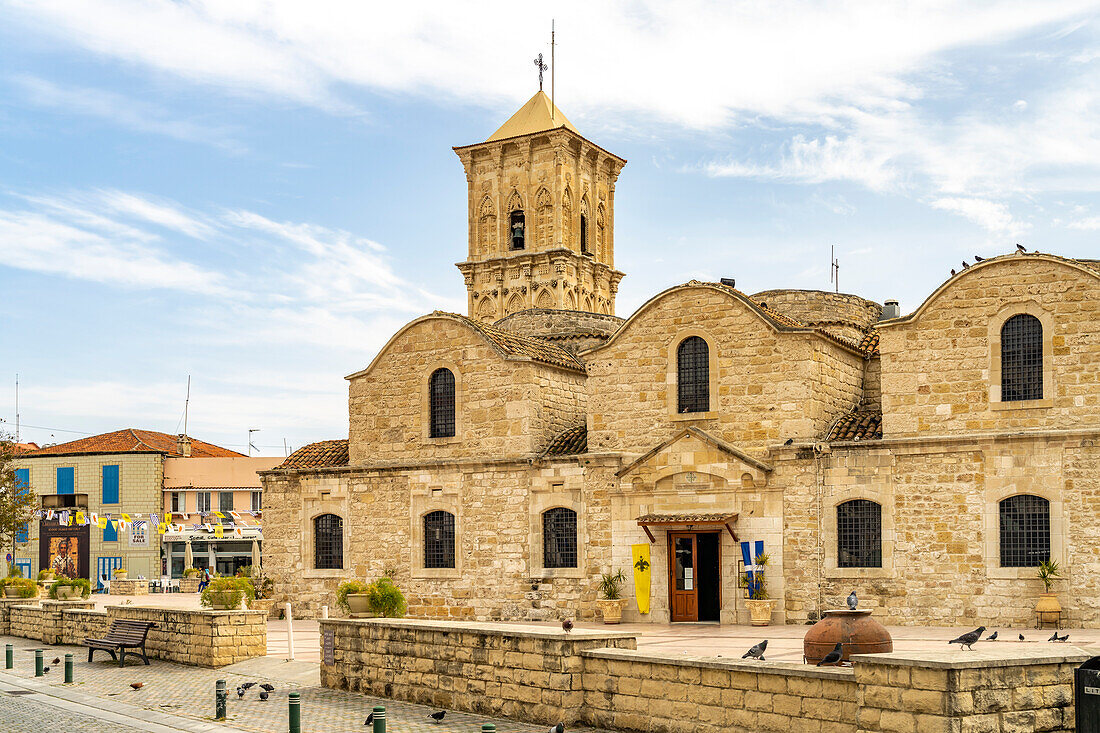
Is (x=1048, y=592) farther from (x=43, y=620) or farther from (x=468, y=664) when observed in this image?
(x=43, y=620)

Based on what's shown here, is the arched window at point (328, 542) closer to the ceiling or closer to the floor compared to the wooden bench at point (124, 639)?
closer to the ceiling

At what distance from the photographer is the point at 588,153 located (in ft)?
144

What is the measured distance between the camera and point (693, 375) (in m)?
24.8

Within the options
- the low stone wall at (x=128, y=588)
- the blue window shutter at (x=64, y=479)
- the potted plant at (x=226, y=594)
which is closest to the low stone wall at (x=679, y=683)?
the potted plant at (x=226, y=594)

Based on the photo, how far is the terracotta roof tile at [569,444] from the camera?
26.2 metres

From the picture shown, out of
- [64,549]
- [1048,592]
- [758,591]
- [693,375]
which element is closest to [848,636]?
[1048,592]

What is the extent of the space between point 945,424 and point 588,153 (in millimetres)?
24734

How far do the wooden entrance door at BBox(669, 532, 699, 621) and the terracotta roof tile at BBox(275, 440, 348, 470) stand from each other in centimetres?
948

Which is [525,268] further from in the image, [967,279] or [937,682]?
[937,682]

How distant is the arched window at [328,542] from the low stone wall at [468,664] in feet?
38.6

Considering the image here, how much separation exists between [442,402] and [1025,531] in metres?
13.5

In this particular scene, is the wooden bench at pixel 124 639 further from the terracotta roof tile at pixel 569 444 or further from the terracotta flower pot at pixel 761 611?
the terracotta flower pot at pixel 761 611

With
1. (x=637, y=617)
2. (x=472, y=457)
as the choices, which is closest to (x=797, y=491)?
(x=637, y=617)

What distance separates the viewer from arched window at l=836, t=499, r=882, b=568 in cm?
2217
